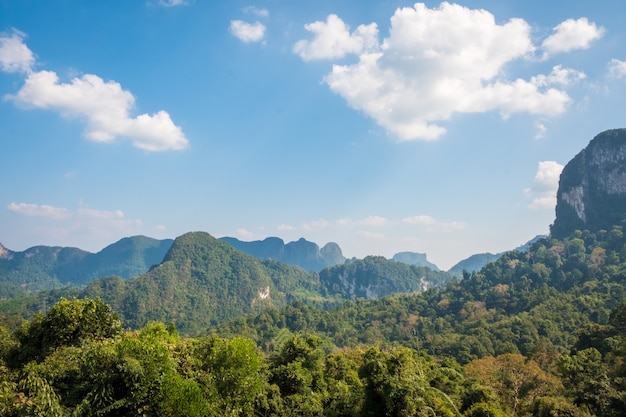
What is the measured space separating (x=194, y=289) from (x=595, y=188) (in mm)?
147576

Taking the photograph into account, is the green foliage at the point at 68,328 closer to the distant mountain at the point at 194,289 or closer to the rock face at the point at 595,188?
the distant mountain at the point at 194,289

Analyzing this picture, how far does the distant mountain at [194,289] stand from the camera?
131500 mm

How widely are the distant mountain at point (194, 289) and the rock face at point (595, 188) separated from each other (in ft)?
396

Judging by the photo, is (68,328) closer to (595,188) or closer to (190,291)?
(595,188)

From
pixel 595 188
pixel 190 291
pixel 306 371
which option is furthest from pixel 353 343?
pixel 595 188

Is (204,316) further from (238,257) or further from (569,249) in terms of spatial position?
(569,249)

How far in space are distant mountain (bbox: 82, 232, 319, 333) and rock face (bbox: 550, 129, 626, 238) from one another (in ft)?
396

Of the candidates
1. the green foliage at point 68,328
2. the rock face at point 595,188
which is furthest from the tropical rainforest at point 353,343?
the rock face at point 595,188

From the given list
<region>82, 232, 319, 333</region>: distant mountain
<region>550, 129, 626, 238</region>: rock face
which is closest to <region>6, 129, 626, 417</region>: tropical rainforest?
<region>550, 129, 626, 238</region>: rock face

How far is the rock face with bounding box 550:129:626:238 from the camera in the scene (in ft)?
373

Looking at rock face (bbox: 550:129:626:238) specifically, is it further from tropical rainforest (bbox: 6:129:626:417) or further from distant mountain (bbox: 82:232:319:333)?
distant mountain (bbox: 82:232:319:333)

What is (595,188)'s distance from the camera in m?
120

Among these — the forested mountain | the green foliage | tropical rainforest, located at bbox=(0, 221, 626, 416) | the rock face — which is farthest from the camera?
the forested mountain

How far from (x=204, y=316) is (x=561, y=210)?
428ft
